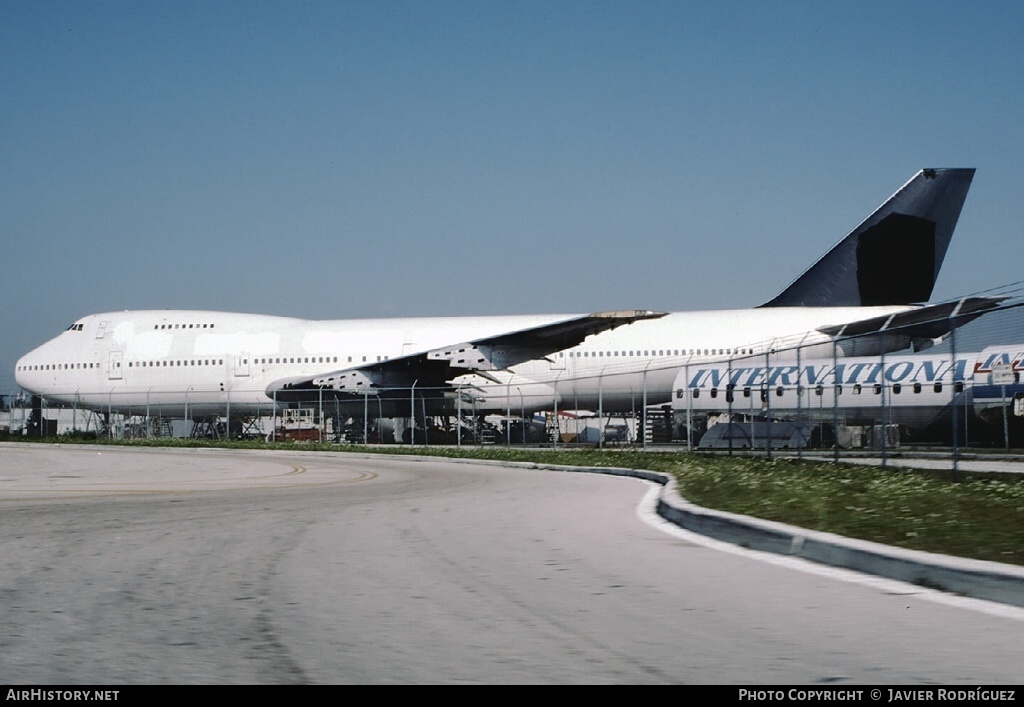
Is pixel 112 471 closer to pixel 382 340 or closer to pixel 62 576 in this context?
pixel 62 576

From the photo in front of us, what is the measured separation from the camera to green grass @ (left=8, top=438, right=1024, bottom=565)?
7.72 metres

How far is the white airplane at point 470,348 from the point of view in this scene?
3628 centimetres

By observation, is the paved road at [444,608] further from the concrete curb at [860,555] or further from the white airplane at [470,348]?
the white airplane at [470,348]

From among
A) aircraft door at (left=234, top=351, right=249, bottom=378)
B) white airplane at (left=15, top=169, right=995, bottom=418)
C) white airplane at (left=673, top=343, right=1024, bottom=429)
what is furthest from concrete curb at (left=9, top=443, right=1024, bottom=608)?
aircraft door at (left=234, top=351, right=249, bottom=378)

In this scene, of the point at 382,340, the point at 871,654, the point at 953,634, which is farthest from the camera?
the point at 382,340

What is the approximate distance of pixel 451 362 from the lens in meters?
35.7

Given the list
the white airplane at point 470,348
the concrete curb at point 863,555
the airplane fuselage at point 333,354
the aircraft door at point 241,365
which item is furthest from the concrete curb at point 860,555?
the aircraft door at point 241,365

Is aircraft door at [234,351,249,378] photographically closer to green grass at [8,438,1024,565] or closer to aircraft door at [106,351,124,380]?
aircraft door at [106,351,124,380]

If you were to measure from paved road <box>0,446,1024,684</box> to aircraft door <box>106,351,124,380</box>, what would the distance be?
31.1m

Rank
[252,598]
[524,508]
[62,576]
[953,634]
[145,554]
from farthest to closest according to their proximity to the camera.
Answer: [524,508], [145,554], [62,576], [252,598], [953,634]

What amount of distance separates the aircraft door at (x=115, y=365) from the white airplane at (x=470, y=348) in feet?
0.22
